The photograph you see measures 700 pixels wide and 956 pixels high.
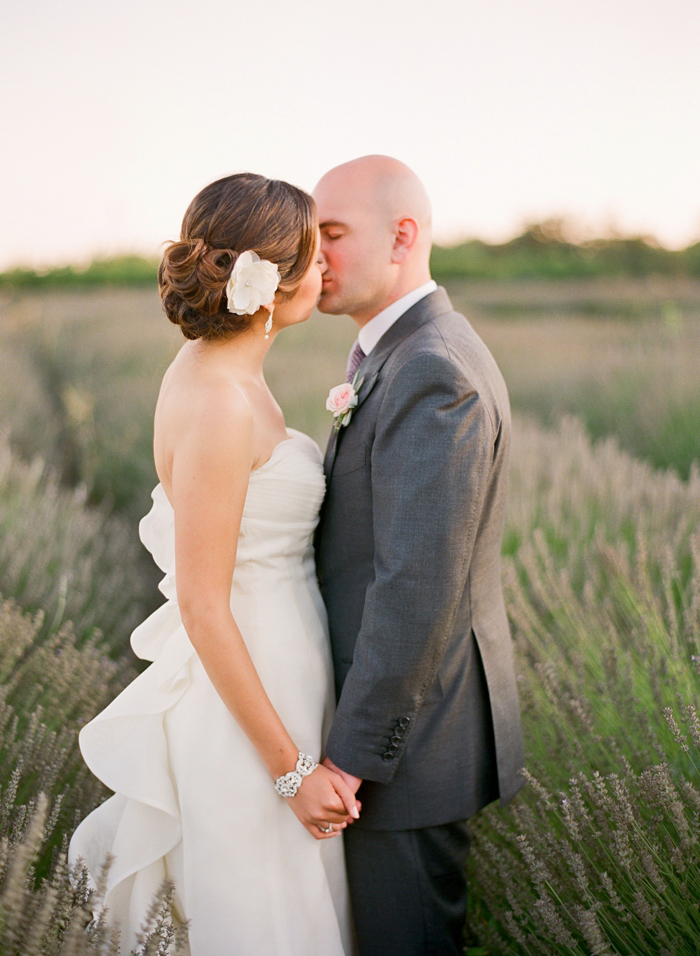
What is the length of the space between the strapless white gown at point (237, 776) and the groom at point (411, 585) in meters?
0.10

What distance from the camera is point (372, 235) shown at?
214 centimetres

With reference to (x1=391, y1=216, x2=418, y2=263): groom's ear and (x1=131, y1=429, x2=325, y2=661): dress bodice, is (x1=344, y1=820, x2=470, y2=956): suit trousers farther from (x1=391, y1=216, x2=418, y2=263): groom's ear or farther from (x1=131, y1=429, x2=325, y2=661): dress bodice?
(x1=391, y1=216, x2=418, y2=263): groom's ear

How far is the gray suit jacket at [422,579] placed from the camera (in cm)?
164

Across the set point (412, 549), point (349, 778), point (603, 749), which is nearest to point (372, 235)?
point (412, 549)

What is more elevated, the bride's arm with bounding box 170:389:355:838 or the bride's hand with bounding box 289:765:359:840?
the bride's arm with bounding box 170:389:355:838

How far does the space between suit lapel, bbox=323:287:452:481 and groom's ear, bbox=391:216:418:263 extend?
19 cm

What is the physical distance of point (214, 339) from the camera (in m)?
1.83

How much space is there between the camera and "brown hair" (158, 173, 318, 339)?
5.84 feet


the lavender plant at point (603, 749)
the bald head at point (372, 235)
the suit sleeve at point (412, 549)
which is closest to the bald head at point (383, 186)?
the bald head at point (372, 235)

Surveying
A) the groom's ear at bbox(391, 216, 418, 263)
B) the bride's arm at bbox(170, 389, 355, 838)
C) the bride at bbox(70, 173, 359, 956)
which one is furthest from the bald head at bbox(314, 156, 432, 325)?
the bride's arm at bbox(170, 389, 355, 838)

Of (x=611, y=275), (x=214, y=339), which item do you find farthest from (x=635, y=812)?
(x=611, y=275)

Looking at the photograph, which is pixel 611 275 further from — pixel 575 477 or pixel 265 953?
pixel 265 953

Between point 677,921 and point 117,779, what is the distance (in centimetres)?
126

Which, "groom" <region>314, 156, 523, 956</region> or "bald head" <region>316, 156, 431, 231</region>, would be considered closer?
"groom" <region>314, 156, 523, 956</region>
